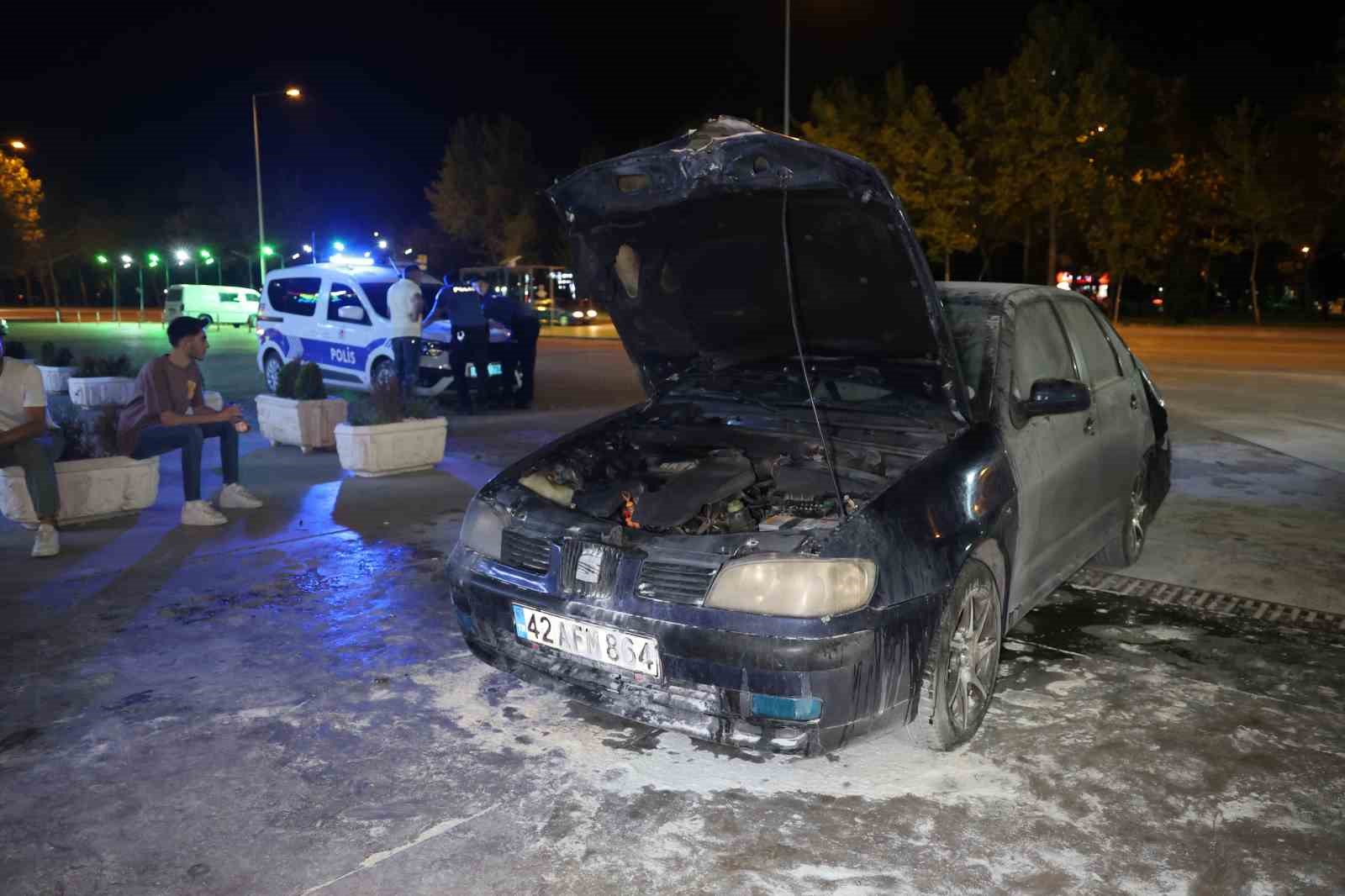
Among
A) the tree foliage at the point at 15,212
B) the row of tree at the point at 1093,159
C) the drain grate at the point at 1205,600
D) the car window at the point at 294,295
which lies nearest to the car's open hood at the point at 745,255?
the drain grate at the point at 1205,600

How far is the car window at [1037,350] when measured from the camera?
4.53 meters

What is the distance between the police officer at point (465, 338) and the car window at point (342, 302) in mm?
1659

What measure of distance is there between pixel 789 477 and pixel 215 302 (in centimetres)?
4101

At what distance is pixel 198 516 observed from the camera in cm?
716

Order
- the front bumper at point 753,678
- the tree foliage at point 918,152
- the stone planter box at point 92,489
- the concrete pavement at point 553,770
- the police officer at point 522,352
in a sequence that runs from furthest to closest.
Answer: the tree foliage at point 918,152, the police officer at point 522,352, the stone planter box at point 92,489, the front bumper at point 753,678, the concrete pavement at point 553,770

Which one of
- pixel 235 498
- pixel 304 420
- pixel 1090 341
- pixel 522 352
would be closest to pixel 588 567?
pixel 1090 341

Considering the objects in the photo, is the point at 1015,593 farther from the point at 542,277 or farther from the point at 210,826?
the point at 542,277

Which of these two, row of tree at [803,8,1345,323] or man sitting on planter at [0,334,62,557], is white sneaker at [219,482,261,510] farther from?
row of tree at [803,8,1345,323]

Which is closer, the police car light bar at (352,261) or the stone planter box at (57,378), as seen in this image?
the stone planter box at (57,378)

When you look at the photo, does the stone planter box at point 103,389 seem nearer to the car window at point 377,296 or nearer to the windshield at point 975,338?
the car window at point 377,296

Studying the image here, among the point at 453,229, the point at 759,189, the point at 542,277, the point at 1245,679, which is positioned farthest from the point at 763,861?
the point at 453,229

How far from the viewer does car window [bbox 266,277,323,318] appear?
1553cm

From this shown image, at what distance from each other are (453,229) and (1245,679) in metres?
54.8

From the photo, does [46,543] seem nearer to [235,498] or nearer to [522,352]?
[235,498]
